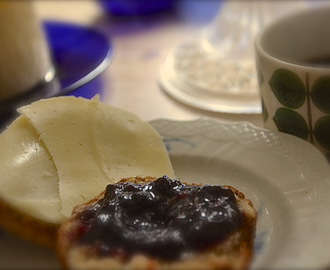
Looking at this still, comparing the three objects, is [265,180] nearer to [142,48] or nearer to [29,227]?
[29,227]

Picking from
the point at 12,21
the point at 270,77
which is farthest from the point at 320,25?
the point at 12,21

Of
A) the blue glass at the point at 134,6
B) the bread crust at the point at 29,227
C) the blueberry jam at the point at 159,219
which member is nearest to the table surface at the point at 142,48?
the blue glass at the point at 134,6

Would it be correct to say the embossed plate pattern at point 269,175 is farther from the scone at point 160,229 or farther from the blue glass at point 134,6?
the blue glass at point 134,6

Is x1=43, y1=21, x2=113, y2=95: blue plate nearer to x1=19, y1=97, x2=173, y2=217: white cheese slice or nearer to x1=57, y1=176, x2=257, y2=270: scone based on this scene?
x1=19, y1=97, x2=173, y2=217: white cheese slice

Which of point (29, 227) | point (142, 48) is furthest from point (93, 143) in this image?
point (142, 48)

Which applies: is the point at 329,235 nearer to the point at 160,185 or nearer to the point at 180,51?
the point at 160,185

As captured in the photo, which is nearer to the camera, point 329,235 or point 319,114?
point 329,235
